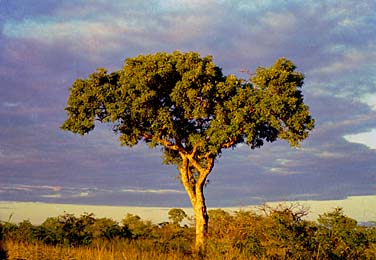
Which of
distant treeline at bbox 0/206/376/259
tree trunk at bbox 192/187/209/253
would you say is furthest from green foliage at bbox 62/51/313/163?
distant treeline at bbox 0/206/376/259

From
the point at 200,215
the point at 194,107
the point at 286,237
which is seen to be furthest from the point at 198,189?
the point at 286,237

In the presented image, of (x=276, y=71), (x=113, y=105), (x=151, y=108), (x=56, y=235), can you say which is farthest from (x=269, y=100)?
(x=56, y=235)

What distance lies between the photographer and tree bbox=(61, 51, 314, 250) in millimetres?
28078

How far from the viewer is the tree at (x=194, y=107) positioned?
2808cm

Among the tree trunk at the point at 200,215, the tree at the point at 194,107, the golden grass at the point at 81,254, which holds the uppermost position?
the tree at the point at 194,107

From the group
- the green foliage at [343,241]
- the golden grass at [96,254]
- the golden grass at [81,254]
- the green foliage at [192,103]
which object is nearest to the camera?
the golden grass at [96,254]

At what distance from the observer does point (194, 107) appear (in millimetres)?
28656

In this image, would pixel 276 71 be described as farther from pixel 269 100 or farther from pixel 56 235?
pixel 56 235

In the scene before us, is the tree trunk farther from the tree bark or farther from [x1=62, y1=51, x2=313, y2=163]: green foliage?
[x1=62, y1=51, x2=313, y2=163]: green foliage

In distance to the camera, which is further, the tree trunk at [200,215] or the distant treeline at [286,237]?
the tree trunk at [200,215]

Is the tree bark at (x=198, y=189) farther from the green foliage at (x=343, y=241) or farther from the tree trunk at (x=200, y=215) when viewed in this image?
the green foliage at (x=343, y=241)

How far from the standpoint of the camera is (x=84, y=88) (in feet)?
100

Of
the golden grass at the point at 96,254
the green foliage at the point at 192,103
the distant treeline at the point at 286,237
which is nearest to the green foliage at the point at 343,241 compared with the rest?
the distant treeline at the point at 286,237

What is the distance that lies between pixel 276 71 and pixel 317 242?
10874mm
